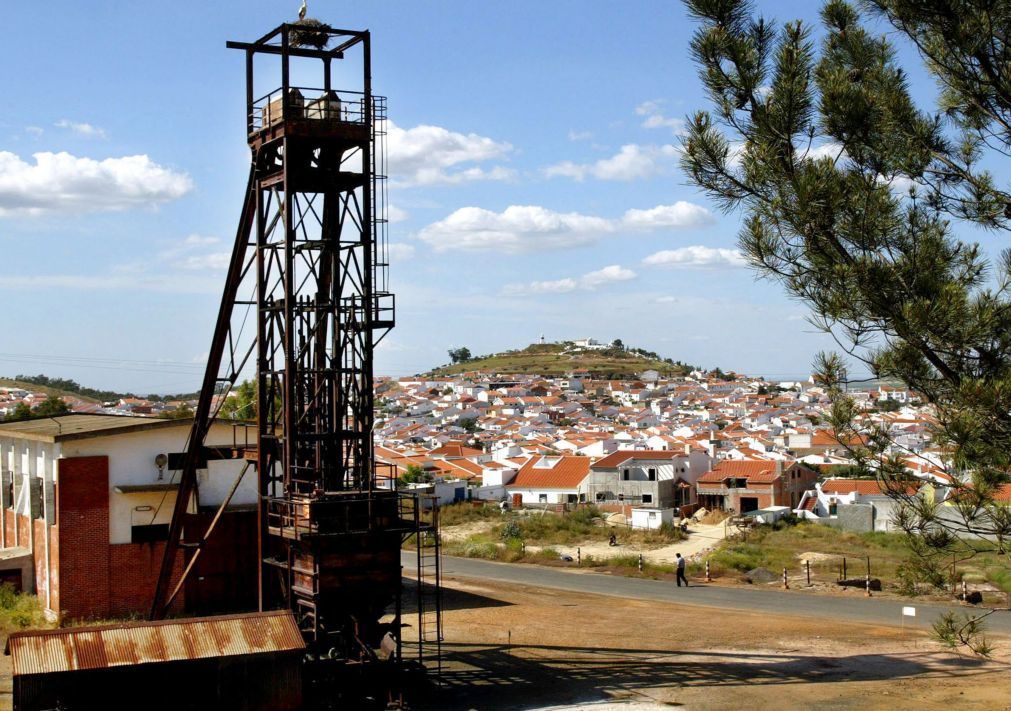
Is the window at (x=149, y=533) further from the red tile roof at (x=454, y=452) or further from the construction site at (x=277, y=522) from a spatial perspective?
the red tile roof at (x=454, y=452)

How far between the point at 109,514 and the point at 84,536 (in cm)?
71

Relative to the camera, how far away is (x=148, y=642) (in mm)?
16625

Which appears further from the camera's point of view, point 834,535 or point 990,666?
point 834,535

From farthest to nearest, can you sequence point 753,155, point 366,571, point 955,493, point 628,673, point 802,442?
point 802,442 → point 628,673 → point 366,571 → point 753,155 → point 955,493

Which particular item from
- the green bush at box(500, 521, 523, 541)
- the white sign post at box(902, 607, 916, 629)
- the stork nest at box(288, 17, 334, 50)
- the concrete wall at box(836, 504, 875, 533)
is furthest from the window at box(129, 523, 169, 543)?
the concrete wall at box(836, 504, 875, 533)

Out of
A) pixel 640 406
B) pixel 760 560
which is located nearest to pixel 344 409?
pixel 760 560

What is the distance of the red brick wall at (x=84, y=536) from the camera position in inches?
969

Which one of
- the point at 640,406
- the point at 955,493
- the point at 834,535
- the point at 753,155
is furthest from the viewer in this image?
the point at 640,406

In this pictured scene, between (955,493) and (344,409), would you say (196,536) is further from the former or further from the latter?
(955,493)

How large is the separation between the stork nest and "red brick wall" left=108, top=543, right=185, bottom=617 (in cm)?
1179

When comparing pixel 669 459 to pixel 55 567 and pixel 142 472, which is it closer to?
pixel 142 472

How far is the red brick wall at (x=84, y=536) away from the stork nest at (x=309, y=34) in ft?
34.0

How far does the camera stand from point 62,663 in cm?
1578

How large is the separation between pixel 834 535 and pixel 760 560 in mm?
9483
